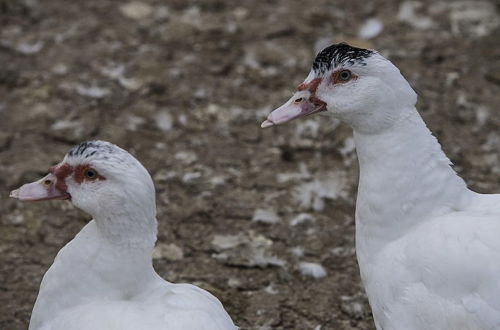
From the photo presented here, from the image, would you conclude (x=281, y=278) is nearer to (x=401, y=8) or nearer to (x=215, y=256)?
Result: (x=215, y=256)

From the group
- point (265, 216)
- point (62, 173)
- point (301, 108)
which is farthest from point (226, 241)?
point (62, 173)

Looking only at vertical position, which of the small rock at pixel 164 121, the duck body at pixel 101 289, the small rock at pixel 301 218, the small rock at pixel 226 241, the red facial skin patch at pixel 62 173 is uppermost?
the red facial skin patch at pixel 62 173

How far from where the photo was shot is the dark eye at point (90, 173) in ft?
10.6

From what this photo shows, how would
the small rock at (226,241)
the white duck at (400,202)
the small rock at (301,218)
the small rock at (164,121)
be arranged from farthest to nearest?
the small rock at (164,121) → the small rock at (301,218) → the small rock at (226,241) → the white duck at (400,202)

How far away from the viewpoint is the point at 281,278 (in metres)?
4.34

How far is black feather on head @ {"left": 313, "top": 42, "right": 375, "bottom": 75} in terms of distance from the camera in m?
3.30

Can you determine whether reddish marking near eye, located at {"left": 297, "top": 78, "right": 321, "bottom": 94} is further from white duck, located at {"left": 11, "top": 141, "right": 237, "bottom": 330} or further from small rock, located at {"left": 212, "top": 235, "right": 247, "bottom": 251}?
small rock, located at {"left": 212, "top": 235, "right": 247, "bottom": 251}

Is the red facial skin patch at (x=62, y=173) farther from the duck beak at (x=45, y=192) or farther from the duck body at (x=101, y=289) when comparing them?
the duck body at (x=101, y=289)

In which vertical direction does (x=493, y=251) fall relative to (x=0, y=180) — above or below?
above

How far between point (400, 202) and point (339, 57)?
1.86 feet

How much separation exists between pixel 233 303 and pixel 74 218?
1.03 metres

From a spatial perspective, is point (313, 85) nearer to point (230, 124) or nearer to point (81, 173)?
point (81, 173)

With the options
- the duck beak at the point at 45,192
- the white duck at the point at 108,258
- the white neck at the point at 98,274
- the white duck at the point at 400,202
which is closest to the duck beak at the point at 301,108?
the white duck at the point at 400,202

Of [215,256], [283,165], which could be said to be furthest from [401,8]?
[215,256]
